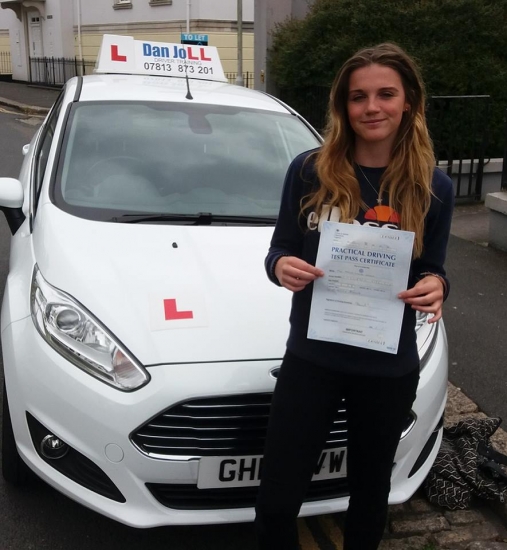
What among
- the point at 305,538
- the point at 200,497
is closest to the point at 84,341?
the point at 200,497

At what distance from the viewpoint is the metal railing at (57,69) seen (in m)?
25.3

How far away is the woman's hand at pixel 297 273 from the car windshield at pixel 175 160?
56.3 inches

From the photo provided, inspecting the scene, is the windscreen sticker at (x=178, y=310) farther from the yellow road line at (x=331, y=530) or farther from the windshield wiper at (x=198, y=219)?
the yellow road line at (x=331, y=530)

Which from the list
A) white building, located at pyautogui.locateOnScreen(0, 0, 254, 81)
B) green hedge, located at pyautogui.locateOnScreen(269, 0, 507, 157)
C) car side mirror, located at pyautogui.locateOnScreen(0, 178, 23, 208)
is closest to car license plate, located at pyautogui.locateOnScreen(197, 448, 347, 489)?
car side mirror, located at pyautogui.locateOnScreen(0, 178, 23, 208)

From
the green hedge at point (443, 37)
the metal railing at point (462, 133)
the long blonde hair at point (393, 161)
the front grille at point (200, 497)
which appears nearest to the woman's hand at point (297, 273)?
the long blonde hair at point (393, 161)

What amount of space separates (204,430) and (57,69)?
26.2m

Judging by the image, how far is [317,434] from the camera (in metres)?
2.01

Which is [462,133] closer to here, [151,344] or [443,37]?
[443,37]

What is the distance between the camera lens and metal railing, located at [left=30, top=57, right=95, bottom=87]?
2531 centimetres

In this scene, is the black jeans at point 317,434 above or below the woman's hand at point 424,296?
below

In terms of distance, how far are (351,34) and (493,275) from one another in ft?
16.7

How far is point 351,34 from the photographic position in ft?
31.9

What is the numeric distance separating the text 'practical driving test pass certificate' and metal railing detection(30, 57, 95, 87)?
24755mm

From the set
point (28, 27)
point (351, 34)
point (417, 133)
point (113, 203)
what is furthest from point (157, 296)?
point (28, 27)
